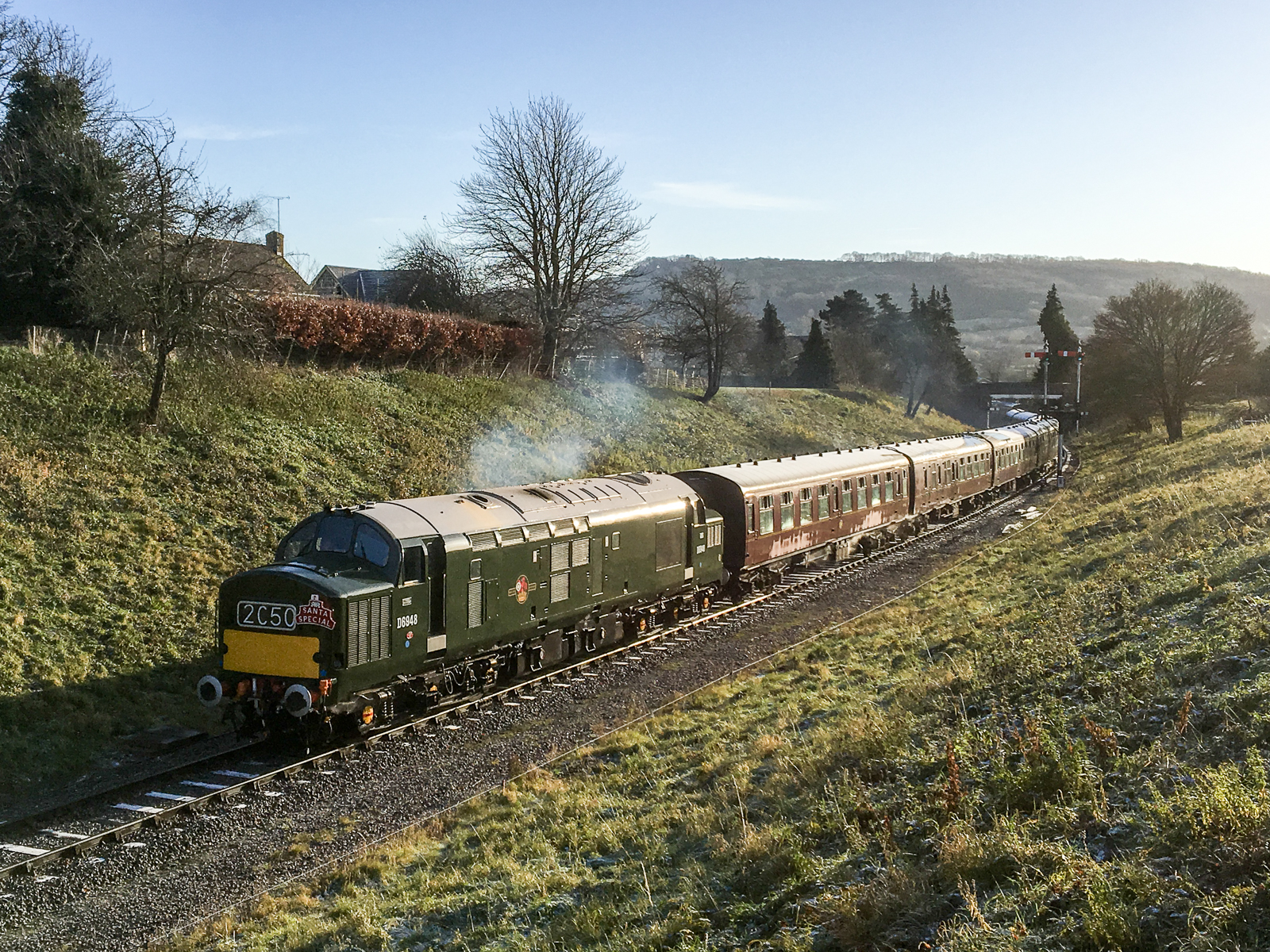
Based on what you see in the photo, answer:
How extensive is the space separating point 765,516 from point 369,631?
14038mm

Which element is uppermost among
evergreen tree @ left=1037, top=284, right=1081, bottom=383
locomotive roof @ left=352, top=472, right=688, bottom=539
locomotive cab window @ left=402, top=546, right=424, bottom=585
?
evergreen tree @ left=1037, top=284, right=1081, bottom=383

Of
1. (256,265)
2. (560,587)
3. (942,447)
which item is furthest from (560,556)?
(942,447)

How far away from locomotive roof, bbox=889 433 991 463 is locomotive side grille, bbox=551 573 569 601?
21.1 meters

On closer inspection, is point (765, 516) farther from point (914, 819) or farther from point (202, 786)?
point (914, 819)

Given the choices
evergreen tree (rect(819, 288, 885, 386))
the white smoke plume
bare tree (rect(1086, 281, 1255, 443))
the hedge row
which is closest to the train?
the white smoke plume

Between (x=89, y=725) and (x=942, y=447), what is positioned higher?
(x=942, y=447)

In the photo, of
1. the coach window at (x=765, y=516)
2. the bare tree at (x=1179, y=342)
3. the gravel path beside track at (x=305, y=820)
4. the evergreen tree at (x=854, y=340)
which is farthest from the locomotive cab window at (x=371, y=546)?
the evergreen tree at (x=854, y=340)

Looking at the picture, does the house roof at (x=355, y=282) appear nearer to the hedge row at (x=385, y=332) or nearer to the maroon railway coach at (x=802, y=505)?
the hedge row at (x=385, y=332)

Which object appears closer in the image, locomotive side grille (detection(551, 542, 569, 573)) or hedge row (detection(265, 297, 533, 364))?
locomotive side grille (detection(551, 542, 569, 573))

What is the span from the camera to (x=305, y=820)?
12359 millimetres

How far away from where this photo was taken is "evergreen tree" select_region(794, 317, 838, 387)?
82.4 m

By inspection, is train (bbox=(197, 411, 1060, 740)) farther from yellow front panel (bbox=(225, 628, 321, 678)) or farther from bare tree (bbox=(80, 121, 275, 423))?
bare tree (bbox=(80, 121, 275, 423))

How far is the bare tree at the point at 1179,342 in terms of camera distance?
193 ft

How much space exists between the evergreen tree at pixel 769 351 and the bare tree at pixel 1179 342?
29.4m
